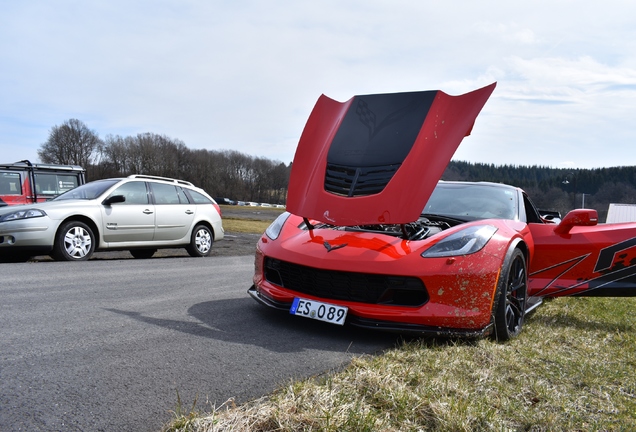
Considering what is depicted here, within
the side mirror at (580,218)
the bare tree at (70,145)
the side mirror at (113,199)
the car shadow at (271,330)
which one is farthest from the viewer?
the bare tree at (70,145)

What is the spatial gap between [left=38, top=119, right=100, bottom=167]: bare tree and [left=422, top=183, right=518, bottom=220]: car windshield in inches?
3239

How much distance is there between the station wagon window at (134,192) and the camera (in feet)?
30.5

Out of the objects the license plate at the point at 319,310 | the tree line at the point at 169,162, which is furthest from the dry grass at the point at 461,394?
the tree line at the point at 169,162

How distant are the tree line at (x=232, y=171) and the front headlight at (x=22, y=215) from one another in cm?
6851

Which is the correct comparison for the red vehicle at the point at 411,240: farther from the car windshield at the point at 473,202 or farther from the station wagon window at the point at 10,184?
the station wagon window at the point at 10,184

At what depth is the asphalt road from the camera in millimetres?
2203

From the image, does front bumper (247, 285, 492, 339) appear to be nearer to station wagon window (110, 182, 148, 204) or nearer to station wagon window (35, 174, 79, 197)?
station wagon window (110, 182, 148, 204)

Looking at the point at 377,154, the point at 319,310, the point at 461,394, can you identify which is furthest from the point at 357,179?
the point at 461,394

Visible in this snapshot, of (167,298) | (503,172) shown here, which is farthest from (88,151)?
(167,298)

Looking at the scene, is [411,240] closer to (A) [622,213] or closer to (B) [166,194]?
(B) [166,194]

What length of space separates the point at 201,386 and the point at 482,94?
3.15 meters

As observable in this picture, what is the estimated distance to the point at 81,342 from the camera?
3.18 m

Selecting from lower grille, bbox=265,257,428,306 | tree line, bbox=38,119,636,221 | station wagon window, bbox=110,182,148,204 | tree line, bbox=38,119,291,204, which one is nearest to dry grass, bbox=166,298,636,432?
lower grille, bbox=265,257,428,306

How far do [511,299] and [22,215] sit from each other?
738cm
